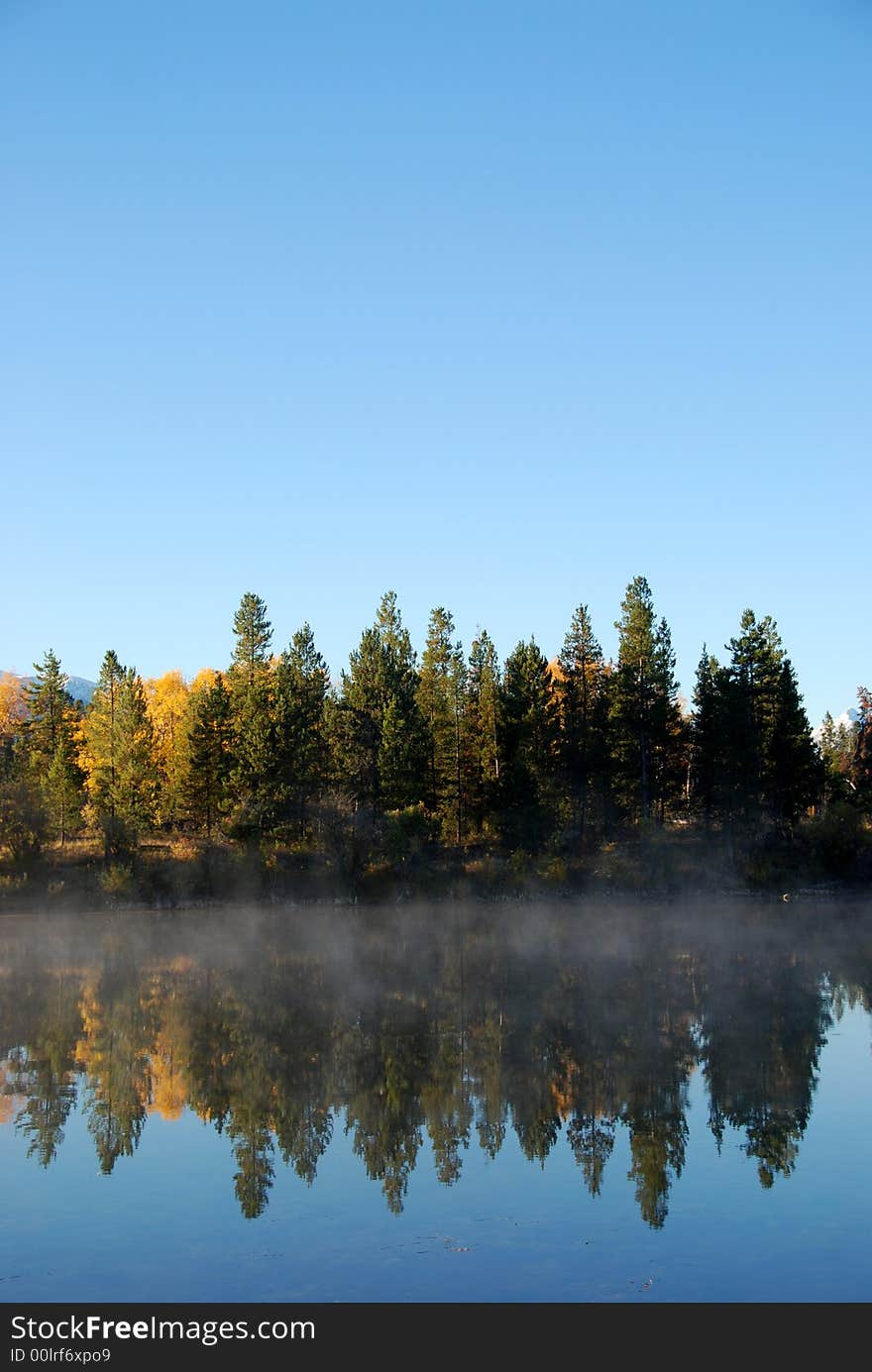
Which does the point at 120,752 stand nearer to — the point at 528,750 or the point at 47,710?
the point at 47,710

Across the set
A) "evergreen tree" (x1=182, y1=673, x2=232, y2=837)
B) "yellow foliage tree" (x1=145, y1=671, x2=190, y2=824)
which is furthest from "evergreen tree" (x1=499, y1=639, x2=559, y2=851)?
"yellow foliage tree" (x1=145, y1=671, x2=190, y2=824)

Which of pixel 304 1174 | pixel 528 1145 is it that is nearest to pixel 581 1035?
pixel 528 1145

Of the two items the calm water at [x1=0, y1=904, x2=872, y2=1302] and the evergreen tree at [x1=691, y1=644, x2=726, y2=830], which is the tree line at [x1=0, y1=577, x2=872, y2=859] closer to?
the evergreen tree at [x1=691, y1=644, x2=726, y2=830]

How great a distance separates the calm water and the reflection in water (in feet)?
0.32

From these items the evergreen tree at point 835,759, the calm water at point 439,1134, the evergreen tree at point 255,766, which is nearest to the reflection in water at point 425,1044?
the calm water at point 439,1134

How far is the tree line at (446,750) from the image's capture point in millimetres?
75000

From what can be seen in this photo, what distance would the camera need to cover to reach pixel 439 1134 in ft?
63.5

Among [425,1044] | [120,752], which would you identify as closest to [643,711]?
[120,752]

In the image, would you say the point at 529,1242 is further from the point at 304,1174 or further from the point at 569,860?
the point at 569,860

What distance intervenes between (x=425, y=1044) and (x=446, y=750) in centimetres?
5420

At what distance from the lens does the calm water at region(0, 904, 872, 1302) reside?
43.7ft

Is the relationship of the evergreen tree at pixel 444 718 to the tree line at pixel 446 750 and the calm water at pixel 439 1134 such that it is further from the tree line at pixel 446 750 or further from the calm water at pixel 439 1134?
the calm water at pixel 439 1134

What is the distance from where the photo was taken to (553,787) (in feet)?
256

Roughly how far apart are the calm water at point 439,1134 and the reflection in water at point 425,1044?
10 centimetres
